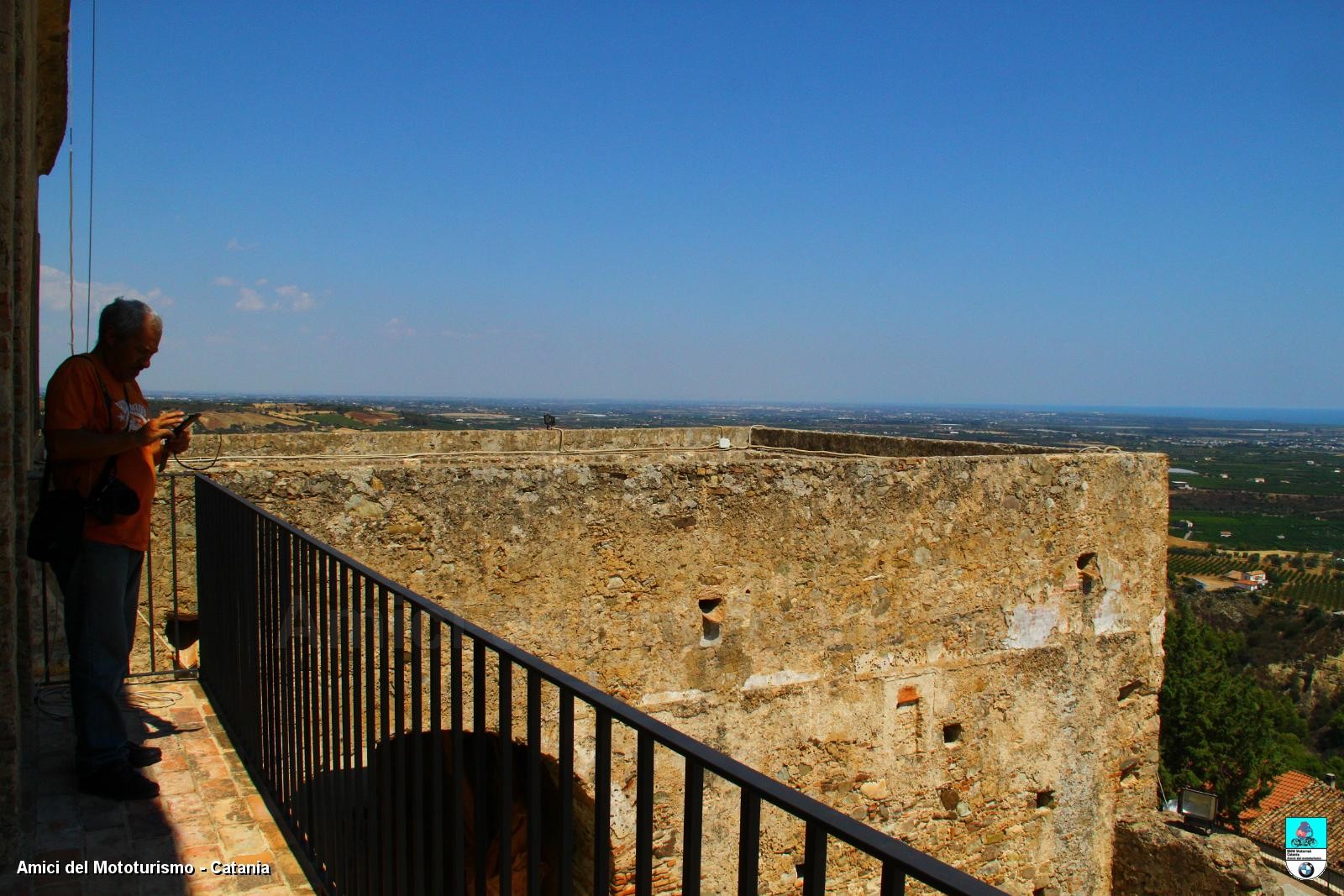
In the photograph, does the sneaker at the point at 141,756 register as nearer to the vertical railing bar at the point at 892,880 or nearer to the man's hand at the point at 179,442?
the man's hand at the point at 179,442

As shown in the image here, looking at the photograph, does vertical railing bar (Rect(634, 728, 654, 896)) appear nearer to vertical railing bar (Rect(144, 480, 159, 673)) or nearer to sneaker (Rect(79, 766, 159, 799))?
sneaker (Rect(79, 766, 159, 799))

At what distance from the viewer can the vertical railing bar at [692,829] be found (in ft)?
4.84

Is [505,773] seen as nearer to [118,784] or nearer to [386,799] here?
[386,799]

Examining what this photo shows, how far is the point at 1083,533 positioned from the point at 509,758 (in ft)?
21.5

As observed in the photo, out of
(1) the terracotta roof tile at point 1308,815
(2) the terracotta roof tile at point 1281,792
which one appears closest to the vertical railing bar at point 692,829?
(1) the terracotta roof tile at point 1308,815

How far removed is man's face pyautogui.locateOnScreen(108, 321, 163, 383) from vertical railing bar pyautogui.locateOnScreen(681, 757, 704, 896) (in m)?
3.13

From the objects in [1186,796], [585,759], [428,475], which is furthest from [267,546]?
[1186,796]

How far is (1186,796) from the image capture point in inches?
679

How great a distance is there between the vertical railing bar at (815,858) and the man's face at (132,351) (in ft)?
11.1

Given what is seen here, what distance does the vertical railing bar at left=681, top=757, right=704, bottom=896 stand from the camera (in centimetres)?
148

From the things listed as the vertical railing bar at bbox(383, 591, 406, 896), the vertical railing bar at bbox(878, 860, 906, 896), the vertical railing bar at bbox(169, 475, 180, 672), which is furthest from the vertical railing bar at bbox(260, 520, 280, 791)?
the vertical railing bar at bbox(878, 860, 906, 896)

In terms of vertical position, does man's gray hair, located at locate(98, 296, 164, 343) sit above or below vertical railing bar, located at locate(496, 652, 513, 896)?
above

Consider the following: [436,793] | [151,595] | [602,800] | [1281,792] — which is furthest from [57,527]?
[1281,792]

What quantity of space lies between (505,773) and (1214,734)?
97.4 ft
